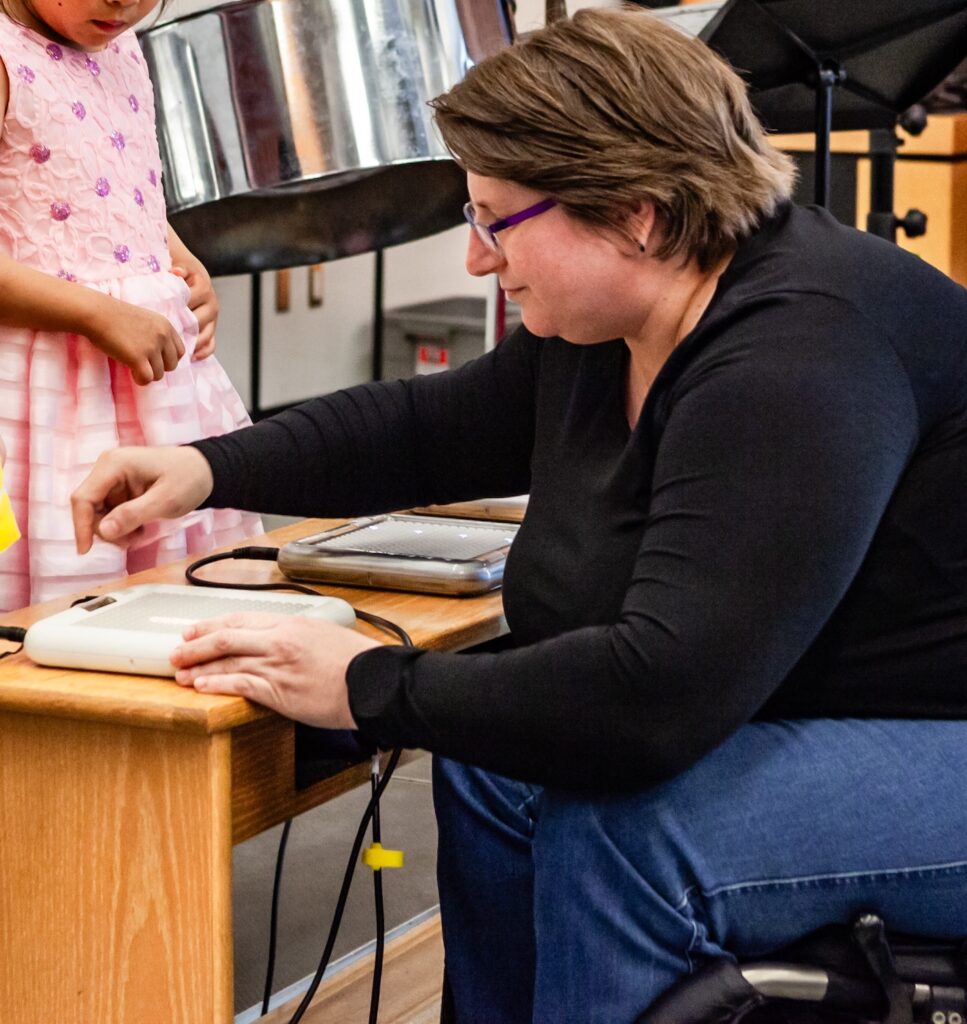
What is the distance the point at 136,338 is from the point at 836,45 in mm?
1107

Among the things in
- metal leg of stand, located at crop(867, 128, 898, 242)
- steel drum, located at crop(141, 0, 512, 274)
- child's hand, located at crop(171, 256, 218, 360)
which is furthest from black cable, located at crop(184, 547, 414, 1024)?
metal leg of stand, located at crop(867, 128, 898, 242)

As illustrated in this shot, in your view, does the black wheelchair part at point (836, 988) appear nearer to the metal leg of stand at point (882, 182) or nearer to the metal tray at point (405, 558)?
the metal tray at point (405, 558)

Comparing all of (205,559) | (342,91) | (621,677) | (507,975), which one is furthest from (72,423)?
(621,677)

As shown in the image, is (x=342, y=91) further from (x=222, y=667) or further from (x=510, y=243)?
(x=222, y=667)

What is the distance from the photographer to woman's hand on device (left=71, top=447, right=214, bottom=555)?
1216mm

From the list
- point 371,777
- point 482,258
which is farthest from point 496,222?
point 371,777

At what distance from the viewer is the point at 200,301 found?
1.74 meters

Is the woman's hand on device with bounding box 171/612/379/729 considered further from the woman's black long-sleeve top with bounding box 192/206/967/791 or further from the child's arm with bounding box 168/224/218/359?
the child's arm with bounding box 168/224/218/359

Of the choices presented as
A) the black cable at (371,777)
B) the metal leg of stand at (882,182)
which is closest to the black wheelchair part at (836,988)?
the black cable at (371,777)

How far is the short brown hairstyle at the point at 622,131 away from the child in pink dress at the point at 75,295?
1.82 feet

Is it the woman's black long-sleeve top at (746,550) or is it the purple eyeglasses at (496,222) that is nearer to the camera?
the woman's black long-sleeve top at (746,550)

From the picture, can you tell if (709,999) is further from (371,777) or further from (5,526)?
(5,526)

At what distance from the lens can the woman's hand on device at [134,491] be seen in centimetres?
122

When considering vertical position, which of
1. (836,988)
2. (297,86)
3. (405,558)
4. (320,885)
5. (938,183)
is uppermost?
(297,86)
